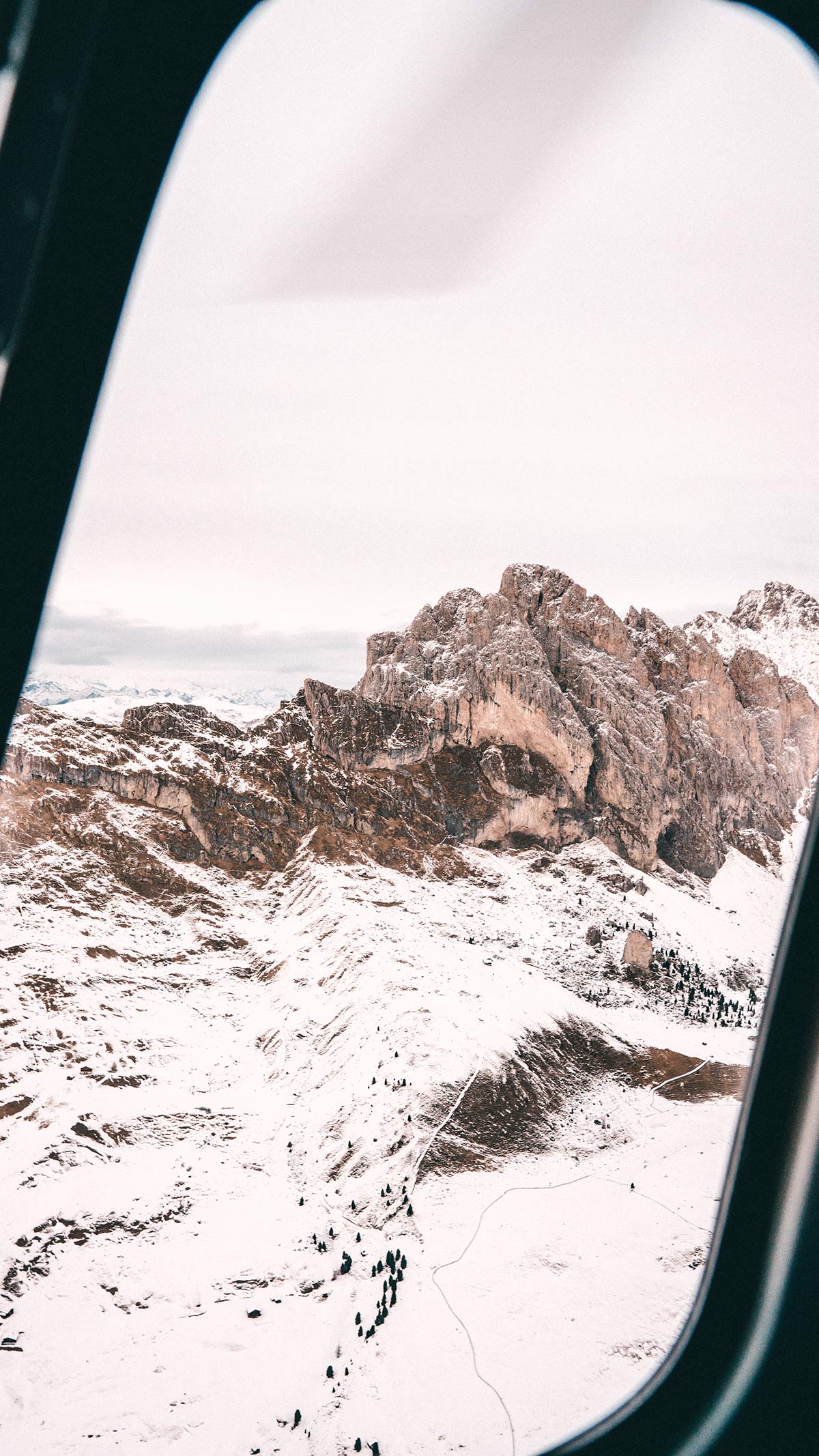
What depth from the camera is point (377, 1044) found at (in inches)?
1000

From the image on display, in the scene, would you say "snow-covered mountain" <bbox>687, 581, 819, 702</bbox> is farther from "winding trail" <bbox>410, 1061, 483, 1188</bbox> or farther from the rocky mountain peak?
"winding trail" <bbox>410, 1061, 483, 1188</bbox>

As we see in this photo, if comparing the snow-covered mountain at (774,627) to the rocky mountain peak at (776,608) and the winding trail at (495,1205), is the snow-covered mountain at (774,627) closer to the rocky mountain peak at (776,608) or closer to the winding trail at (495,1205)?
the rocky mountain peak at (776,608)

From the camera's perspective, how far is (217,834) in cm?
4841

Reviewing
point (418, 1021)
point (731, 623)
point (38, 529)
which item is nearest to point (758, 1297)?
point (38, 529)

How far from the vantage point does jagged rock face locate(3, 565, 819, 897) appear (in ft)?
158

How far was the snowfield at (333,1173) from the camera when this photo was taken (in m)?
13.0

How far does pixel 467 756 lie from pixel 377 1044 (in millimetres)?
37139

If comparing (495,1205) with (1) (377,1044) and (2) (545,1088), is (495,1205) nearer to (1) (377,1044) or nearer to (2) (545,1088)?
(2) (545,1088)

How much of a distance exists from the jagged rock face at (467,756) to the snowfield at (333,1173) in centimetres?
777

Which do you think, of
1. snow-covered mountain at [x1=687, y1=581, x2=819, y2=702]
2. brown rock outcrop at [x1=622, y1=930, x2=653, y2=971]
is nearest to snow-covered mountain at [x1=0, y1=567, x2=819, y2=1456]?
brown rock outcrop at [x1=622, y1=930, x2=653, y2=971]

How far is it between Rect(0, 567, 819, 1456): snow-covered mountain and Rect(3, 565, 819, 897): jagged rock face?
11.5 inches

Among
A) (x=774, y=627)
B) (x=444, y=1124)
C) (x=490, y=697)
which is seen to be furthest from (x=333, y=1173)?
(x=774, y=627)

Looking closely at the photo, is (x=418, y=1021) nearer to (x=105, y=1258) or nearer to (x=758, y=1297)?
(x=105, y=1258)

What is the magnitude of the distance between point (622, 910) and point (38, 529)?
52.8 metres
